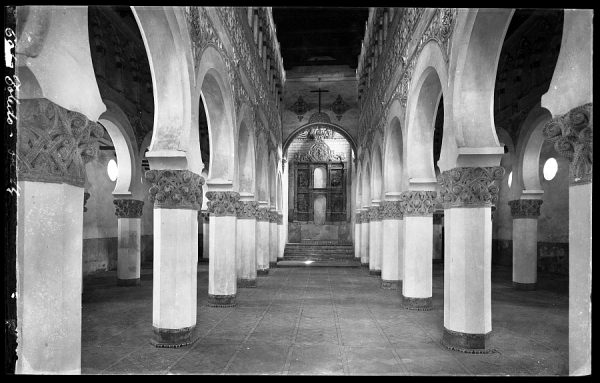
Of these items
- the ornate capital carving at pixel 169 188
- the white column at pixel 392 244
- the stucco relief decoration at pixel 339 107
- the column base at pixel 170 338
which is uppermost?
the stucco relief decoration at pixel 339 107

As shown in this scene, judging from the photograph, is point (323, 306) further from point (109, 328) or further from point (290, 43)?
point (290, 43)

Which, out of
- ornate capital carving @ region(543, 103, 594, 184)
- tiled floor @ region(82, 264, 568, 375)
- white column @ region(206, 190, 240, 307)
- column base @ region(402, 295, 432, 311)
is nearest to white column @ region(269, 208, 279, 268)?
tiled floor @ region(82, 264, 568, 375)

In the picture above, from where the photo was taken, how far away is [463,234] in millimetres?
6637

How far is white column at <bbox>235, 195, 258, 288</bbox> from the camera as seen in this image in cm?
1338

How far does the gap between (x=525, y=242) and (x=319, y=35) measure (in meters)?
14.3

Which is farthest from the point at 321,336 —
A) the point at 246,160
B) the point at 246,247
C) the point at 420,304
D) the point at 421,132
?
the point at 246,160

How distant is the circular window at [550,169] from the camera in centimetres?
1692

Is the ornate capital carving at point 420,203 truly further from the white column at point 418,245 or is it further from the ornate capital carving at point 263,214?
the ornate capital carving at point 263,214

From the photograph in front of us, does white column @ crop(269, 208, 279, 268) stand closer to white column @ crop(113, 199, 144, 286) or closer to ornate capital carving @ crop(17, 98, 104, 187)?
white column @ crop(113, 199, 144, 286)

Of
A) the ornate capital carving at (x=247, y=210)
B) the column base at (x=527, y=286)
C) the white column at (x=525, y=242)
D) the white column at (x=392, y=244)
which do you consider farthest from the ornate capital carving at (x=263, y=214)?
the column base at (x=527, y=286)

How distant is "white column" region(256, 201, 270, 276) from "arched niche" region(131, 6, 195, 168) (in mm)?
10131

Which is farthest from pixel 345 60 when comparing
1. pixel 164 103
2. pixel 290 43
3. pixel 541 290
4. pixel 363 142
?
pixel 164 103

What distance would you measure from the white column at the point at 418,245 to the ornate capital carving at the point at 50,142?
745 centimetres

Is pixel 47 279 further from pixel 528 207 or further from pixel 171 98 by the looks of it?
pixel 528 207
